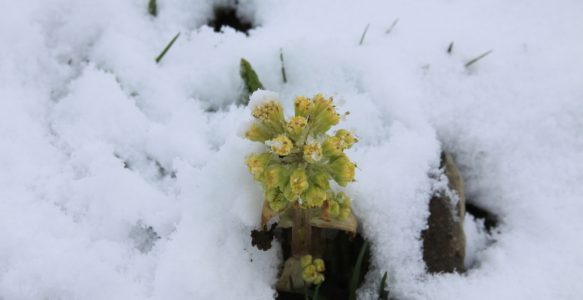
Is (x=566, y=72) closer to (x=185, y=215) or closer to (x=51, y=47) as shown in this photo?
(x=185, y=215)

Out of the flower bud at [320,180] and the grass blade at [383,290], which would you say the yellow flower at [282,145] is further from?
the grass blade at [383,290]

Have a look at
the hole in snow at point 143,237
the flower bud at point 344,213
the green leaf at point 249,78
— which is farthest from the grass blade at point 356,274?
the green leaf at point 249,78

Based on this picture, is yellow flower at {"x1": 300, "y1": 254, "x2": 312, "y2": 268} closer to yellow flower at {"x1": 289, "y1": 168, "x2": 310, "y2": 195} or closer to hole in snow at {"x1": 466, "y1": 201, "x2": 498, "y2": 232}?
yellow flower at {"x1": 289, "y1": 168, "x2": 310, "y2": 195}

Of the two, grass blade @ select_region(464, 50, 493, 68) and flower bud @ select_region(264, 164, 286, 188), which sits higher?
grass blade @ select_region(464, 50, 493, 68)

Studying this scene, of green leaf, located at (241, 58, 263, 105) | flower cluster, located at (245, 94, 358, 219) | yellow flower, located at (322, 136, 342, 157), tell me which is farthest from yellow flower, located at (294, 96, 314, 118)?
green leaf, located at (241, 58, 263, 105)

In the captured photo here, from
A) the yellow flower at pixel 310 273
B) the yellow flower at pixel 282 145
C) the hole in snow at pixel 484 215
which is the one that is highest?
the hole in snow at pixel 484 215
